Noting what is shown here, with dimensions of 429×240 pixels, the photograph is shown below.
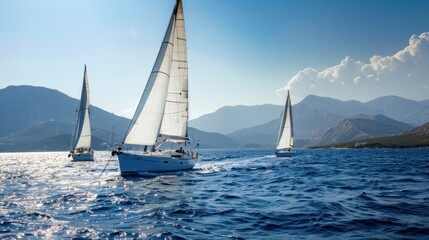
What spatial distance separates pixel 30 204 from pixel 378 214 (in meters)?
23.3

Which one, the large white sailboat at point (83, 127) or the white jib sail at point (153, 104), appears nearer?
the white jib sail at point (153, 104)

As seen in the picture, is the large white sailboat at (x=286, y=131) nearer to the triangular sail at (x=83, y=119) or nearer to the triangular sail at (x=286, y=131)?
the triangular sail at (x=286, y=131)

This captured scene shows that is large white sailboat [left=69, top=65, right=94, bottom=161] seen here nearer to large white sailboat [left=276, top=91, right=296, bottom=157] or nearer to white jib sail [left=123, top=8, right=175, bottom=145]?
white jib sail [left=123, top=8, right=175, bottom=145]

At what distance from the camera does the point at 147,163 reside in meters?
40.6

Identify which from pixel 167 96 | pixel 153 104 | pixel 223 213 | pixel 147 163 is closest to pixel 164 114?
pixel 167 96

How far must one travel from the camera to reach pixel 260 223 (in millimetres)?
14867

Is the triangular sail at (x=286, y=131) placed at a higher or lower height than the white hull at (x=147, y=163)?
higher

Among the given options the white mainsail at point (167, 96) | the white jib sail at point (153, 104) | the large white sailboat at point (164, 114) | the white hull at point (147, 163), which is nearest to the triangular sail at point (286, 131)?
the large white sailboat at point (164, 114)

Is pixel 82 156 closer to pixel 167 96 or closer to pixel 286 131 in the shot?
pixel 167 96

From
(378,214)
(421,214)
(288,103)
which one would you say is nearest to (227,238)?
(378,214)

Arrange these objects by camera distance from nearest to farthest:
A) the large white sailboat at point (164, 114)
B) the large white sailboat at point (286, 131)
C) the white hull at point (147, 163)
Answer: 1. the white hull at point (147, 163)
2. the large white sailboat at point (164, 114)
3. the large white sailboat at point (286, 131)

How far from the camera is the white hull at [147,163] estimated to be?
39.1m

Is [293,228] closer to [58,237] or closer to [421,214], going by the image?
[421,214]

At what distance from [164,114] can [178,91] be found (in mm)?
4562
